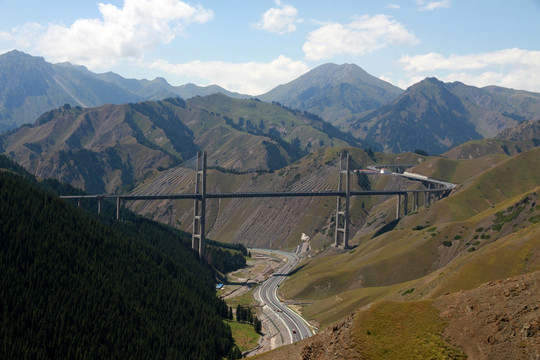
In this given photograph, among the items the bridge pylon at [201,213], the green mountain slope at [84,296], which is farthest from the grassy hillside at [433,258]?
the bridge pylon at [201,213]

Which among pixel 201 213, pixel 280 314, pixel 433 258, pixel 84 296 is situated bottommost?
pixel 280 314

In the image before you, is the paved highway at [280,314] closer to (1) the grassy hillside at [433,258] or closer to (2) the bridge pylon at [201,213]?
(1) the grassy hillside at [433,258]

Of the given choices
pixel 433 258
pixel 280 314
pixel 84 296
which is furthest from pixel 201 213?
pixel 433 258

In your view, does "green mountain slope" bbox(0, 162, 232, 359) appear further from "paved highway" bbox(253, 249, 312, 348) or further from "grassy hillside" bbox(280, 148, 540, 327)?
"grassy hillside" bbox(280, 148, 540, 327)

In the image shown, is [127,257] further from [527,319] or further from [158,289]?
[527,319]

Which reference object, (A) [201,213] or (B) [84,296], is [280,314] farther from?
(A) [201,213]

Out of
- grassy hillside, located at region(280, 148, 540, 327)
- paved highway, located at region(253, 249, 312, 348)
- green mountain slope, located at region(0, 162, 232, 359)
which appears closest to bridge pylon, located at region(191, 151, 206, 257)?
paved highway, located at region(253, 249, 312, 348)
